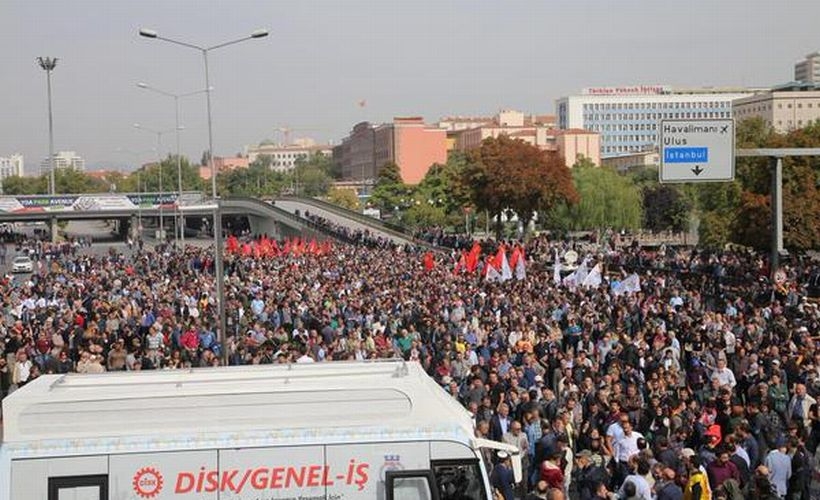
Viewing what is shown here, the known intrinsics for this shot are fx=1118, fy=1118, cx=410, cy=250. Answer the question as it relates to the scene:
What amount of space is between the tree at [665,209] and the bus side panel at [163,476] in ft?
268

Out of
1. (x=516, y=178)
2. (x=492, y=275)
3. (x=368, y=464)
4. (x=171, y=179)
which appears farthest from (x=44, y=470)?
(x=171, y=179)

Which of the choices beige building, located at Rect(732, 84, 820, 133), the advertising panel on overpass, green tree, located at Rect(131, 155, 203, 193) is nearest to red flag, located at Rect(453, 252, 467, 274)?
the advertising panel on overpass

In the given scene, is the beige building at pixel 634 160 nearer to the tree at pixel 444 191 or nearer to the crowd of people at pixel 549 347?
the tree at pixel 444 191

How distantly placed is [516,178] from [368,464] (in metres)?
54.7

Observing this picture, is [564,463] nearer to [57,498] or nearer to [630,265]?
[57,498]

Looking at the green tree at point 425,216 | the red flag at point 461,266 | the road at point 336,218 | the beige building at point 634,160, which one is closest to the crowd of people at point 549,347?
the red flag at point 461,266

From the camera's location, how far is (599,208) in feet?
→ 261

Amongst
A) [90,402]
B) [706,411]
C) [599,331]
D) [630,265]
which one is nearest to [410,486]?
[90,402]

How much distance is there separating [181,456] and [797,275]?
25494 millimetres

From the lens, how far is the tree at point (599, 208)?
79438mm

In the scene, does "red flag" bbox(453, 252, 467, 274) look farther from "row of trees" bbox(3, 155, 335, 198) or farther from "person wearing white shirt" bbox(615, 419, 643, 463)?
"row of trees" bbox(3, 155, 335, 198)

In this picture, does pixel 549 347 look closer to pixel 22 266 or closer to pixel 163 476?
pixel 163 476

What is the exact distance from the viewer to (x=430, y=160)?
16750 cm

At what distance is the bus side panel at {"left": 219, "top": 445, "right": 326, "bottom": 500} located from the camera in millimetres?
7836
